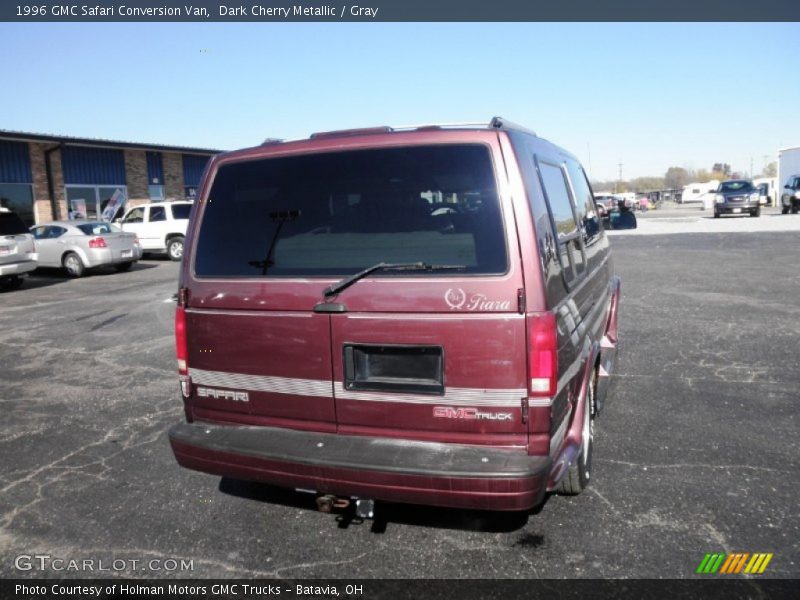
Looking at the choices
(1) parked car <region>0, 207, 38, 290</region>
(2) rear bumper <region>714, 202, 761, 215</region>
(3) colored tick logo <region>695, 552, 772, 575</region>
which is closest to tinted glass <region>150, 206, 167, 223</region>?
(1) parked car <region>0, 207, 38, 290</region>

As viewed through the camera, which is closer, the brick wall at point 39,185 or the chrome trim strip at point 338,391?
the chrome trim strip at point 338,391

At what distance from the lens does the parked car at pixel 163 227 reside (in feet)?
68.2

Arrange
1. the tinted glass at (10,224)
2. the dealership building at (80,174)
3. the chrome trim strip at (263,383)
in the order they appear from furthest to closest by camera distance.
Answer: the dealership building at (80,174) → the tinted glass at (10,224) → the chrome trim strip at (263,383)

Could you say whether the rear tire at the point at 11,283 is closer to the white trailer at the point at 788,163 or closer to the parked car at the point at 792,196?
the parked car at the point at 792,196

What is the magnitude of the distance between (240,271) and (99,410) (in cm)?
314

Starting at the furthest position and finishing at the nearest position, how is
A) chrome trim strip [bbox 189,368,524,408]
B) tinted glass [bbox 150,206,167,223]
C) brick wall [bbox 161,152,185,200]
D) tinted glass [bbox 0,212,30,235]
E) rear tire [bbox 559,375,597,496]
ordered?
brick wall [bbox 161,152,185,200] < tinted glass [bbox 150,206,167,223] < tinted glass [bbox 0,212,30,235] < rear tire [bbox 559,375,597,496] < chrome trim strip [bbox 189,368,524,408]

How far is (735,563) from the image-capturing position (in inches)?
115

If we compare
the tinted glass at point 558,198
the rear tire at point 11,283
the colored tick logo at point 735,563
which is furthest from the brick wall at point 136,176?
the colored tick logo at point 735,563

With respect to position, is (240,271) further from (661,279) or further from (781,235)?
(781,235)

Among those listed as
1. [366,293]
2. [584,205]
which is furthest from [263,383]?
[584,205]

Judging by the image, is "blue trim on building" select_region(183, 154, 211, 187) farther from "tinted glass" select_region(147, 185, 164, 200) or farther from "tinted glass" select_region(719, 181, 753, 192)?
"tinted glass" select_region(719, 181, 753, 192)

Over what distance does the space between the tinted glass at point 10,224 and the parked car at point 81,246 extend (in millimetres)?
2129

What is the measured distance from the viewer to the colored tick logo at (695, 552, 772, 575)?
113 inches

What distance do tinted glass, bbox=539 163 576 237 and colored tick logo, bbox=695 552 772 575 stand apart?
1735mm
